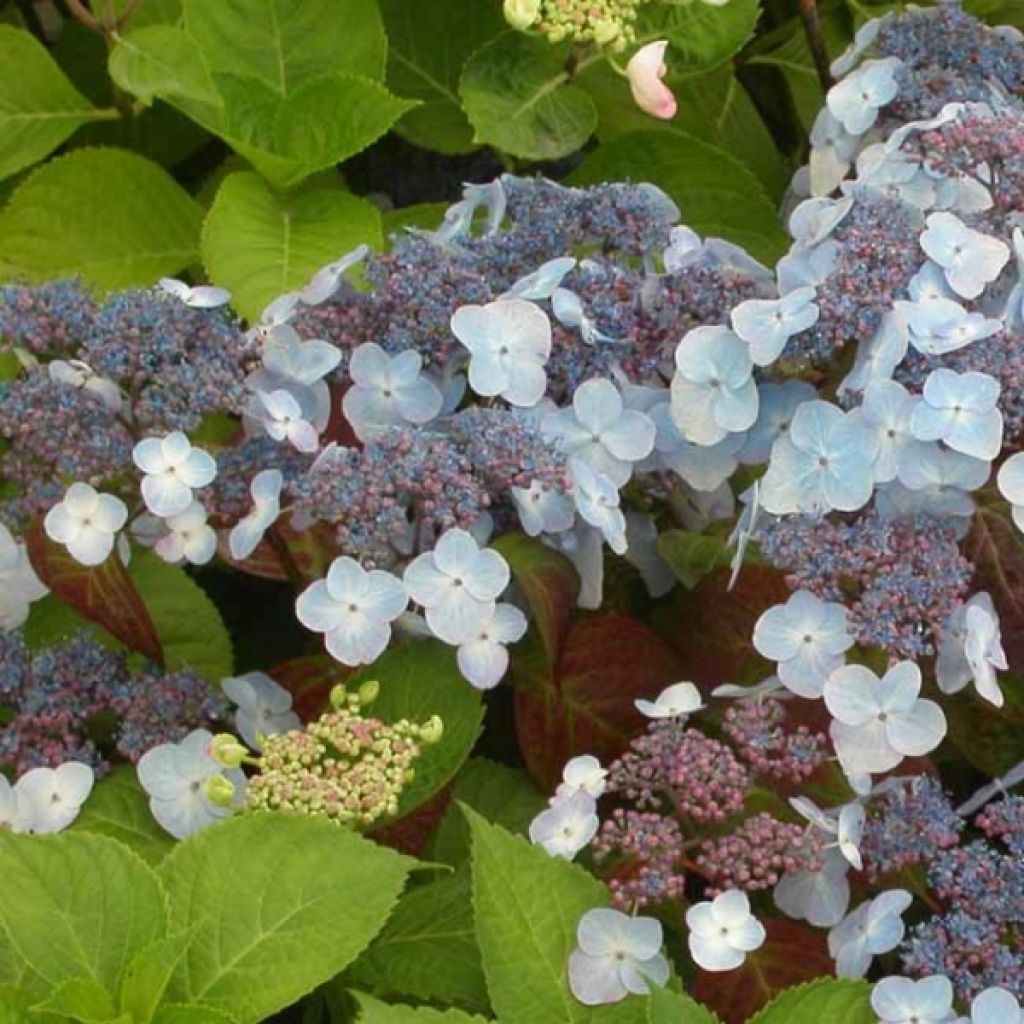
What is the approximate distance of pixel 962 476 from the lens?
44.1 inches

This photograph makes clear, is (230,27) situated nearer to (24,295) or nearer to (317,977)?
(24,295)

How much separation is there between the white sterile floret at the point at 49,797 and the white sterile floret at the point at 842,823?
1.28 ft

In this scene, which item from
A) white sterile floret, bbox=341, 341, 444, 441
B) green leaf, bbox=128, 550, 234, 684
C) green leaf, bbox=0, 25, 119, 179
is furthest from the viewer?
green leaf, bbox=0, 25, 119, 179

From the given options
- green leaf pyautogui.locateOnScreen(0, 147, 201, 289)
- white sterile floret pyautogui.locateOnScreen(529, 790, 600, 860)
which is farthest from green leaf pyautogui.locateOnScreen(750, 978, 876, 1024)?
green leaf pyautogui.locateOnScreen(0, 147, 201, 289)

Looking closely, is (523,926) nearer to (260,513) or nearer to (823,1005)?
(823,1005)

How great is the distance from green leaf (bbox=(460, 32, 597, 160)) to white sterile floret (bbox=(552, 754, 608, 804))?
1.67 ft

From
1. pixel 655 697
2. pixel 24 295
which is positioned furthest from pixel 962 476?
pixel 24 295

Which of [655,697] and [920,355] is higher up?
[920,355]

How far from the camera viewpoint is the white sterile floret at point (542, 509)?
1148 millimetres

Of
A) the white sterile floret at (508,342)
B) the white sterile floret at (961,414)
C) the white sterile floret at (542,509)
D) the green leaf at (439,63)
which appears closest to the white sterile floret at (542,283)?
the white sterile floret at (508,342)

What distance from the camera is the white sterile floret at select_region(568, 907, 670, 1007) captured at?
106 cm

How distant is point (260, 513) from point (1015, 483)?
0.41 meters

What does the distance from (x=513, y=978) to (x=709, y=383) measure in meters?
0.35

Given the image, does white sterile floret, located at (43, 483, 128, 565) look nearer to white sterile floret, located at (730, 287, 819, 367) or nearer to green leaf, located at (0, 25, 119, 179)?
white sterile floret, located at (730, 287, 819, 367)
